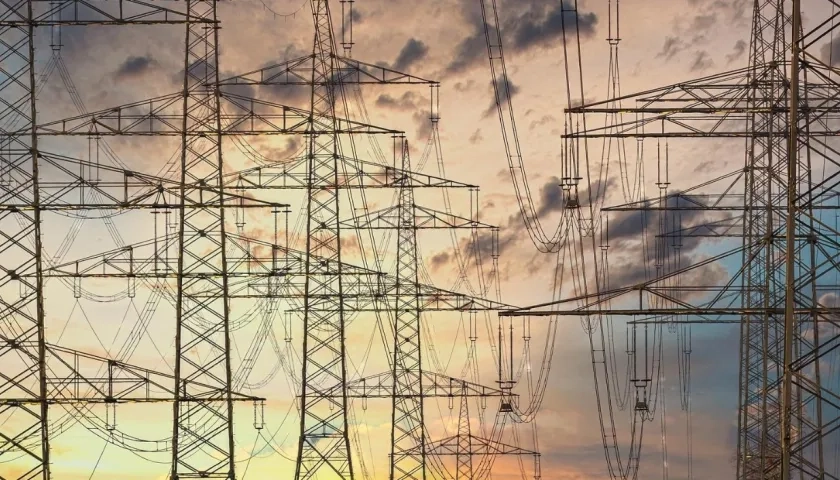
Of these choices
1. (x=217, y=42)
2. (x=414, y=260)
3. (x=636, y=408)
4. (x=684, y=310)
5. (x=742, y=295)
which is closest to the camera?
(x=684, y=310)

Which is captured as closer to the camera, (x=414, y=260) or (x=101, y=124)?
(x=101, y=124)

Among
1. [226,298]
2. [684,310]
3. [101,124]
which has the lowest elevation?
[684,310]

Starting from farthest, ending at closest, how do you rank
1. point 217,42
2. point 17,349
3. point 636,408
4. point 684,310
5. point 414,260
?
1. point 414,260
2. point 636,408
3. point 217,42
4. point 17,349
5. point 684,310

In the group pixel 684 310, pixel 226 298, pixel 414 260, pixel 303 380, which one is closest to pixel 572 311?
pixel 684 310

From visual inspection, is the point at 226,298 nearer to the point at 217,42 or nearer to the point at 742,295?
the point at 217,42

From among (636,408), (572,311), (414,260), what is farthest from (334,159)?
(572,311)

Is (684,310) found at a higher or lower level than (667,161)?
lower

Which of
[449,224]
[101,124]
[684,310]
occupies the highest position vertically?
[449,224]

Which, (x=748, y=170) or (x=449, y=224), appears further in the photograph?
(x=449, y=224)

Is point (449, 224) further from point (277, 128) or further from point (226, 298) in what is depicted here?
point (226, 298)
